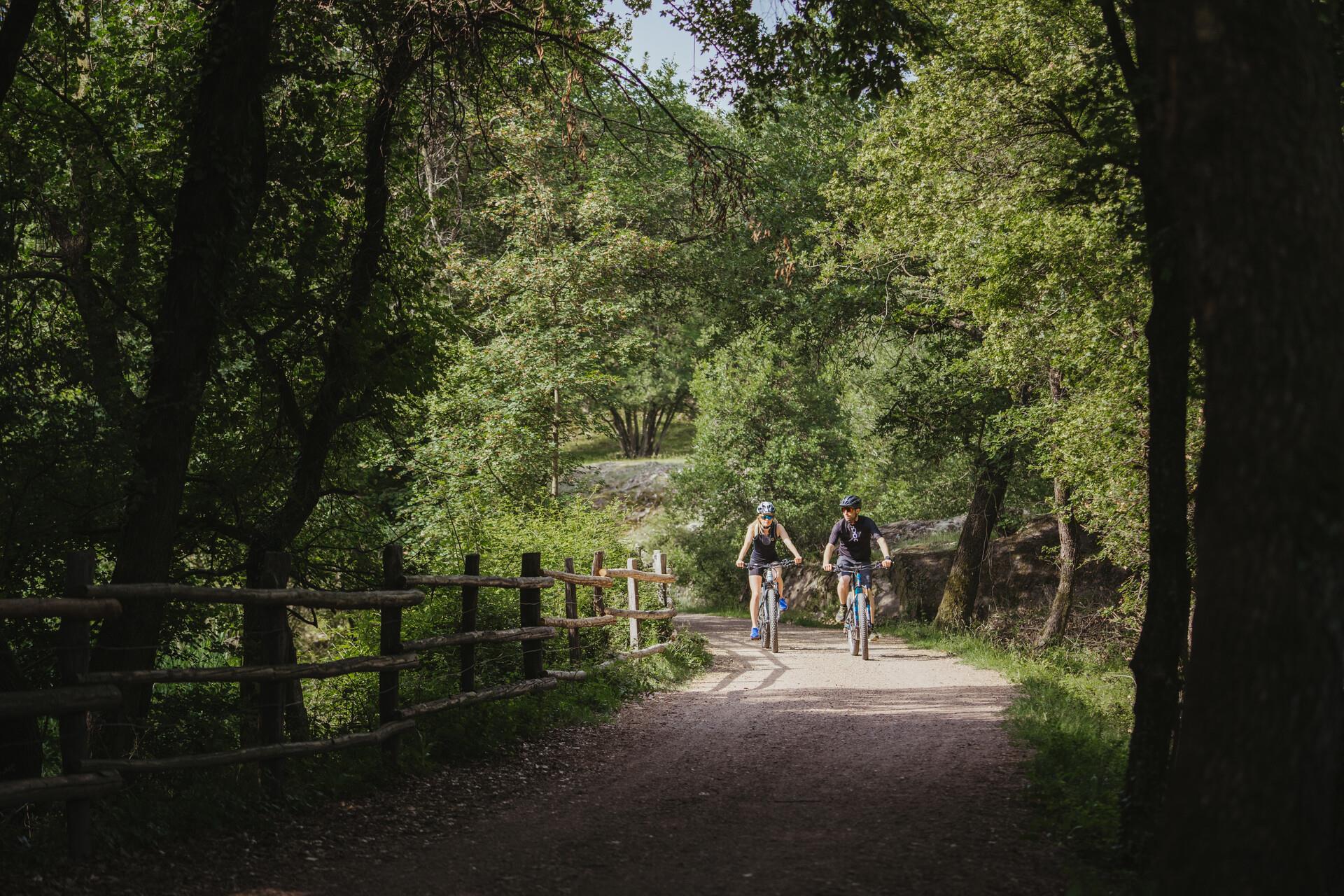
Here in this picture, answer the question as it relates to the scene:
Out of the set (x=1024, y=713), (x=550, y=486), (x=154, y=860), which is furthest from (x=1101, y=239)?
(x=550, y=486)

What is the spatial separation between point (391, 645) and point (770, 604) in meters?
8.89

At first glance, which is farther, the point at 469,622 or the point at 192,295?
the point at 469,622

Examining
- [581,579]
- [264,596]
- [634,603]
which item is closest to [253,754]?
[264,596]

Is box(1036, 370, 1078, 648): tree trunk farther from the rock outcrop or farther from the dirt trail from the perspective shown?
the dirt trail

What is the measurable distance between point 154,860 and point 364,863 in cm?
103

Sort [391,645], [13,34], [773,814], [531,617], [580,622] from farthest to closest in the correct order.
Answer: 1. [580,622]
2. [531,617]
3. [391,645]
4. [13,34]
5. [773,814]

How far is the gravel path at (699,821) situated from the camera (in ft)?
17.3

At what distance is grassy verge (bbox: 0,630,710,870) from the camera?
5484 mm

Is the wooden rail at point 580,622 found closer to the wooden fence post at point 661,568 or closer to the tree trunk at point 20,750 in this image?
the wooden fence post at point 661,568

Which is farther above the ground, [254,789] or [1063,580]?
[1063,580]

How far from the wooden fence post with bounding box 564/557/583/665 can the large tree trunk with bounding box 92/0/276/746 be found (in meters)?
5.64

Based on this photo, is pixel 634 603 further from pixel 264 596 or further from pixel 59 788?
pixel 59 788

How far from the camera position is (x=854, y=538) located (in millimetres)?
15039

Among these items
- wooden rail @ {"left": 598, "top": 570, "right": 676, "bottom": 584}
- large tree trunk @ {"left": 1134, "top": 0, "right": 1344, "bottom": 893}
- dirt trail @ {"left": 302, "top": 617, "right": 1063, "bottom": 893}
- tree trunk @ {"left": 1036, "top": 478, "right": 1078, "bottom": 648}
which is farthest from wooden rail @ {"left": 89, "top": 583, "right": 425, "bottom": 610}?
tree trunk @ {"left": 1036, "top": 478, "right": 1078, "bottom": 648}
